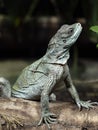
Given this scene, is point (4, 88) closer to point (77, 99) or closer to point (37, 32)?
point (77, 99)

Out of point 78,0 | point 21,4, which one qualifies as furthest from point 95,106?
point 21,4

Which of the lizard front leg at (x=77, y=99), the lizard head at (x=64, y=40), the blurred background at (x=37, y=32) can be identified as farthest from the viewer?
the blurred background at (x=37, y=32)

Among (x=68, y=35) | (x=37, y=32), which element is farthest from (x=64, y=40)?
(x=37, y=32)

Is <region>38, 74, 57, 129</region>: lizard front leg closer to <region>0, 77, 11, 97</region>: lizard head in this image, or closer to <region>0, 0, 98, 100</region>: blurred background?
<region>0, 77, 11, 97</region>: lizard head

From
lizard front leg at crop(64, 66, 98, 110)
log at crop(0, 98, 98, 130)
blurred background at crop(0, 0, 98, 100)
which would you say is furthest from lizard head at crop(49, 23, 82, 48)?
blurred background at crop(0, 0, 98, 100)

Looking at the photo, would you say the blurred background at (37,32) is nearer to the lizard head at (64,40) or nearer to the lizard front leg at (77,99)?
the lizard front leg at (77,99)

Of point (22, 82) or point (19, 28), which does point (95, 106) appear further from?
point (19, 28)

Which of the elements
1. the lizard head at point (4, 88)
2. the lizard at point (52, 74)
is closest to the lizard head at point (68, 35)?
the lizard at point (52, 74)

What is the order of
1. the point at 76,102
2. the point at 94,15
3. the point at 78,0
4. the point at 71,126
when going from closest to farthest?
1. the point at 71,126
2. the point at 76,102
3. the point at 94,15
4. the point at 78,0
